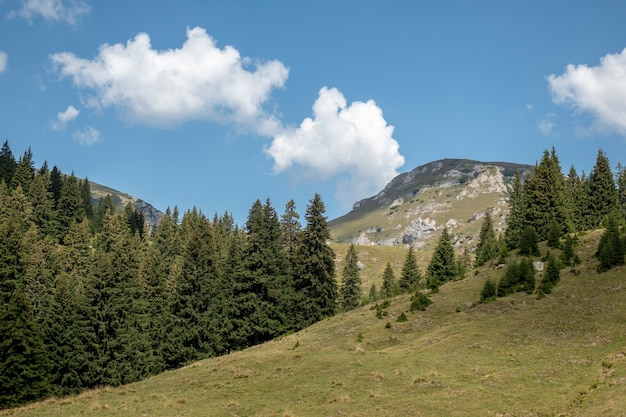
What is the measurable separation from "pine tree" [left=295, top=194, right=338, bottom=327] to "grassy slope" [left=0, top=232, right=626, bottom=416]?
16011 millimetres

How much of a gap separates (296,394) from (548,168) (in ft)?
192

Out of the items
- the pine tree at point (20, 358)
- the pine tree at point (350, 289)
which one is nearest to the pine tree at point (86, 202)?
the pine tree at point (350, 289)

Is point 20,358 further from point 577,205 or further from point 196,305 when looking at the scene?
point 577,205

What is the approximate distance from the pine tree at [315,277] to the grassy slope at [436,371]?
16.0 m

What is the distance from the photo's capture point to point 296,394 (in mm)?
29172

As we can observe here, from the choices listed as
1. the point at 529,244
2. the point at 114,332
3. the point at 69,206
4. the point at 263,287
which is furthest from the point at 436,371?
the point at 69,206

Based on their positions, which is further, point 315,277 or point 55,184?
point 55,184

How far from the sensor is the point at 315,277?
219 feet

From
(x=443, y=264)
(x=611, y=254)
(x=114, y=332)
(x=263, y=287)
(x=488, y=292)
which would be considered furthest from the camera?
(x=443, y=264)

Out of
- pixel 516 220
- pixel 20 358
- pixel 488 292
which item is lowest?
pixel 20 358

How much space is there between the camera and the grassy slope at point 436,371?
1001 inches

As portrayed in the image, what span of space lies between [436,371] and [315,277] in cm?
3647

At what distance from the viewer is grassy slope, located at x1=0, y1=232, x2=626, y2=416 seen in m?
25.4

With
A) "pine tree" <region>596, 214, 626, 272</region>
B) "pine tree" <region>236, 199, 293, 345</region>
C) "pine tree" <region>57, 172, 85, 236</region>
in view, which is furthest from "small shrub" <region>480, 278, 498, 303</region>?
"pine tree" <region>57, 172, 85, 236</region>
